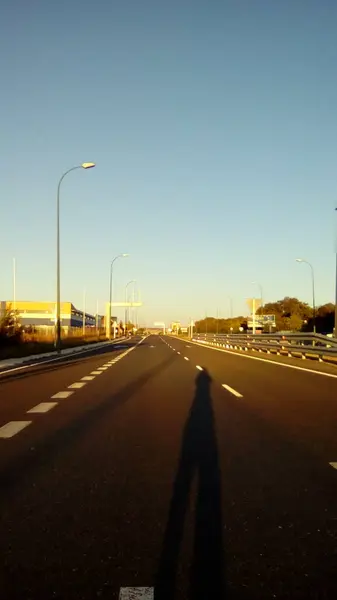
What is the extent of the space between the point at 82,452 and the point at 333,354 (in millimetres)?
19611

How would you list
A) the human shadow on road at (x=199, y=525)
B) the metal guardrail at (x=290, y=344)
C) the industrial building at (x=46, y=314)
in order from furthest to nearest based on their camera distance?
the industrial building at (x=46, y=314)
the metal guardrail at (x=290, y=344)
the human shadow on road at (x=199, y=525)

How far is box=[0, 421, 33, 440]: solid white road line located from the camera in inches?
381

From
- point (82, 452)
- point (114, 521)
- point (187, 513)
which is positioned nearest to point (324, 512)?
point (187, 513)

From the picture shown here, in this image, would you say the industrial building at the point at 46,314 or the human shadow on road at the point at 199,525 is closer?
the human shadow on road at the point at 199,525

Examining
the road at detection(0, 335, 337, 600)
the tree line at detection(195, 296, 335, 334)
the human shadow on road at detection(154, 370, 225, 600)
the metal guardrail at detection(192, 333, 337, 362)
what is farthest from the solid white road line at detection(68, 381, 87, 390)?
the tree line at detection(195, 296, 335, 334)

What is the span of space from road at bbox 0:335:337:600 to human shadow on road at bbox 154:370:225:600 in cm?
1

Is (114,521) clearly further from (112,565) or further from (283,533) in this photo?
(283,533)

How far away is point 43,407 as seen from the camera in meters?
12.8

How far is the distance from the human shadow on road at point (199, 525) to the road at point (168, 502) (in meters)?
0.01

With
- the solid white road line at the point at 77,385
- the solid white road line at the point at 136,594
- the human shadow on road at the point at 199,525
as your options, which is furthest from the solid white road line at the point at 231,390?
the solid white road line at the point at 136,594

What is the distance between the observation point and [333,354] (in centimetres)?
2623

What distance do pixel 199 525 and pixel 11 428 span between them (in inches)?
225

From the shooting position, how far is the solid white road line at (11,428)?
31.7ft

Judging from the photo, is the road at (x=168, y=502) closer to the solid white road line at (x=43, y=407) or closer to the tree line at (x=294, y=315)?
the solid white road line at (x=43, y=407)
